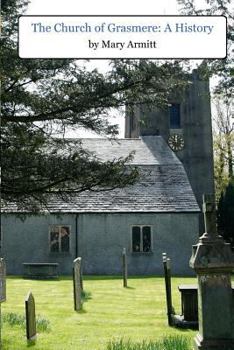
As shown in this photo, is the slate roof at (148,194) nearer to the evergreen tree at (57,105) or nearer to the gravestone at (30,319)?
the evergreen tree at (57,105)

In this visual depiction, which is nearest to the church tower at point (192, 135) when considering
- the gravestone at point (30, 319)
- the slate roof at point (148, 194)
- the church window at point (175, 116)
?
the church window at point (175, 116)

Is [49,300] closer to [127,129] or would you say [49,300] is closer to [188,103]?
[188,103]

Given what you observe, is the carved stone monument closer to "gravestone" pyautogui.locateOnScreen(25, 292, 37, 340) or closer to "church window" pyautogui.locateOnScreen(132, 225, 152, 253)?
"gravestone" pyautogui.locateOnScreen(25, 292, 37, 340)

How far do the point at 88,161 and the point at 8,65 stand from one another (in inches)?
98.6

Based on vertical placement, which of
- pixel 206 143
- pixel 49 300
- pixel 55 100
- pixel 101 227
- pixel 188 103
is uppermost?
pixel 188 103

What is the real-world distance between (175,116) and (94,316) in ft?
100.0

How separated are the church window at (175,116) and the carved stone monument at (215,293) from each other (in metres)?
33.5

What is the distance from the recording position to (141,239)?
1077 inches

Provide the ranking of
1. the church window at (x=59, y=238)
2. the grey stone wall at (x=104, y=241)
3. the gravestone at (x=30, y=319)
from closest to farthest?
the gravestone at (x=30, y=319) → the grey stone wall at (x=104, y=241) → the church window at (x=59, y=238)

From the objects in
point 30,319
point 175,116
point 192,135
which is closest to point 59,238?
point 192,135

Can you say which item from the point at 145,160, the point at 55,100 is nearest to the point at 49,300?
the point at 55,100

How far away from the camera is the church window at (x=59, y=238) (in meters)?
27.3

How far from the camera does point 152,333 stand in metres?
9.62

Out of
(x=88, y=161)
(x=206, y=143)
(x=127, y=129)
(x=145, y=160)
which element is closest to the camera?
(x=88, y=161)
